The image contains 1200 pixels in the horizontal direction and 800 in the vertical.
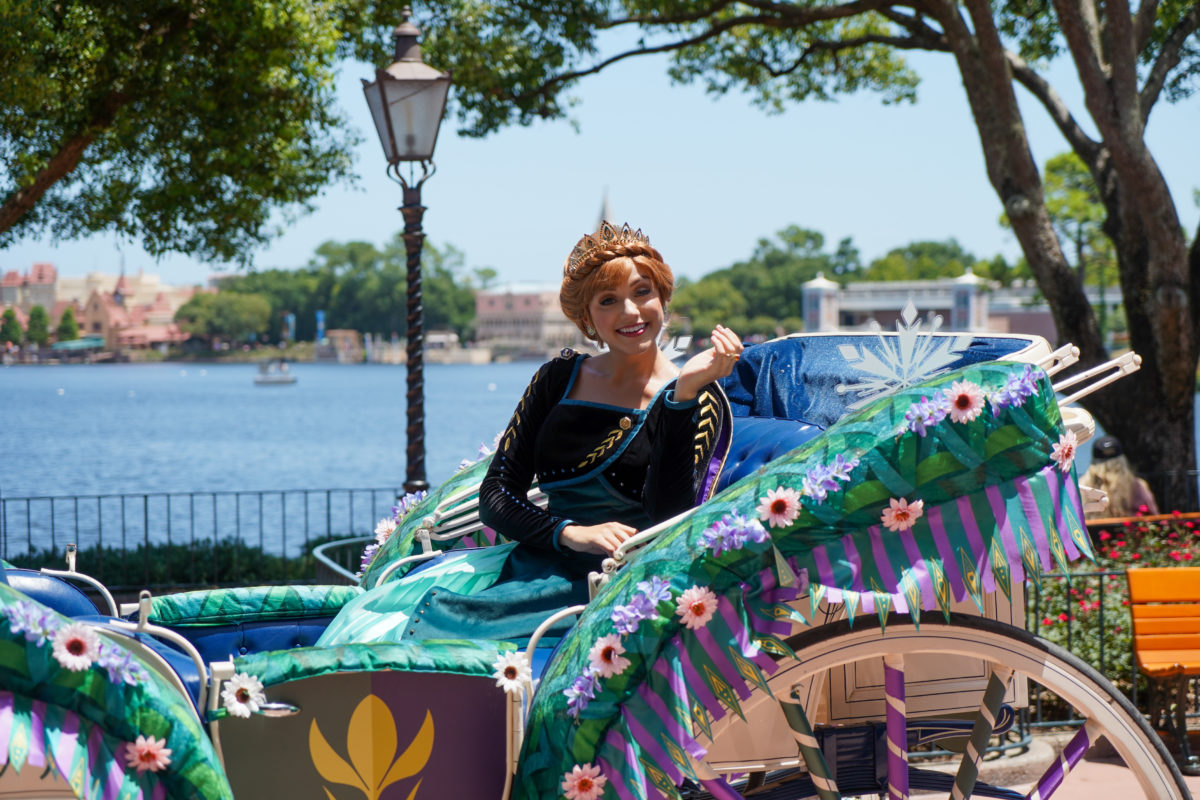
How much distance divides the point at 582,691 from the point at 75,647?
93 centimetres

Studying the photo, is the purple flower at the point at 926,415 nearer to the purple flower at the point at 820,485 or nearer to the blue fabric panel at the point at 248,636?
the purple flower at the point at 820,485

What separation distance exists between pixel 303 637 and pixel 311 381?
124 metres

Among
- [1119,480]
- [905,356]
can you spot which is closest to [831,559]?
[905,356]

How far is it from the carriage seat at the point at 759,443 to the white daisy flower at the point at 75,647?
1.59 m

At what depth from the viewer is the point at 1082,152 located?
10344 millimetres

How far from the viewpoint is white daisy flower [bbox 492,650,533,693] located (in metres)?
2.28

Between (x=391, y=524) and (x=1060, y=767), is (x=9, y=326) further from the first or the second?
(x=1060, y=767)

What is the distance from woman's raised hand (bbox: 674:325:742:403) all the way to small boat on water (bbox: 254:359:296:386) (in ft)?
364

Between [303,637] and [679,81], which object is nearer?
[303,637]

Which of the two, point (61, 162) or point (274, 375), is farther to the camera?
point (274, 375)

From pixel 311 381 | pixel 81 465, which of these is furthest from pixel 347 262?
pixel 81 465

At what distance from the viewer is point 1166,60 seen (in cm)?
991

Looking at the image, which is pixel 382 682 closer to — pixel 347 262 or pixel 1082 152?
pixel 1082 152

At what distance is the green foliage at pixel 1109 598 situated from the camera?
567cm
